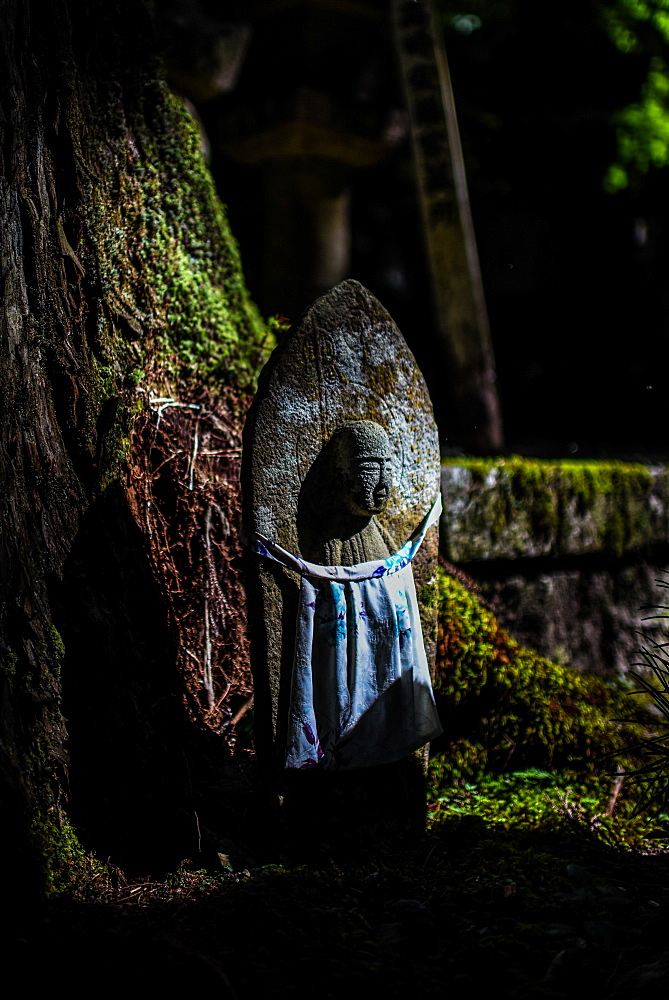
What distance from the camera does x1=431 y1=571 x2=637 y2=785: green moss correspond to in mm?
3568

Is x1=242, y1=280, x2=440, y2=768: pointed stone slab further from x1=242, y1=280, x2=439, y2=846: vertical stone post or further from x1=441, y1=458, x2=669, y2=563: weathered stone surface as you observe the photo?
x1=441, y1=458, x2=669, y2=563: weathered stone surface

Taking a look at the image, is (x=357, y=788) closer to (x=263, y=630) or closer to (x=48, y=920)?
(x=263, y=630)

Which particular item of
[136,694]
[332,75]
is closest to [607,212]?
[332,75]

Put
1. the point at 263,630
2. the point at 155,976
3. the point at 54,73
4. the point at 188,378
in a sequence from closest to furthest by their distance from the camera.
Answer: the point at 155,976
the point at 263,630
the point at 54,73
the point at 188,378

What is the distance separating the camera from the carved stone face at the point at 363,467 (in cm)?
274

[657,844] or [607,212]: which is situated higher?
[607,212]

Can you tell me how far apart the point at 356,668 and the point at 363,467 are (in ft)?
2.31

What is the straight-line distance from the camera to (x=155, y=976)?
6.47 ft

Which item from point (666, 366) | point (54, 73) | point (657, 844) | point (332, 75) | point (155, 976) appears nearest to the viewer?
point (155, 976)

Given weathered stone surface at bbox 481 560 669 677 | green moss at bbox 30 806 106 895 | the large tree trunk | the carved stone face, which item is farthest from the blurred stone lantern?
green moss at bbox 30 806 106 895

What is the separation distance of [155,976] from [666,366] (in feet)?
26.5

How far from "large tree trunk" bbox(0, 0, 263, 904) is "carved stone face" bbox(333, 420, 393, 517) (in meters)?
0.84

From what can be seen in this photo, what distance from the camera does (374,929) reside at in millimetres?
2311

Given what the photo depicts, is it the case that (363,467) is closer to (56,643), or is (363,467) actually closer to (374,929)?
(56,643)
